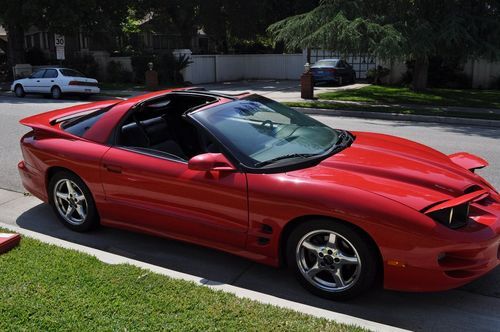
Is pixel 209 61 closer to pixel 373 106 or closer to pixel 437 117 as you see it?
pixel 373 106

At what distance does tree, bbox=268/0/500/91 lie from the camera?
51.4 feet

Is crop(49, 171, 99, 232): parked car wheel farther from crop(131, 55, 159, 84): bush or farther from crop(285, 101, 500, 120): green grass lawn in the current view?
crop(131, 55, 159, 84): bush

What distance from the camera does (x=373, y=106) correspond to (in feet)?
54.7

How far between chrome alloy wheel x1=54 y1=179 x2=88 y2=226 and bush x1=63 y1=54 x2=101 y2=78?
26.0 metres

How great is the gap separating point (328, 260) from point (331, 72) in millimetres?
23630

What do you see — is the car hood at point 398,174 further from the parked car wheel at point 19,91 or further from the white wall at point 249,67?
the white wall at point 249,67

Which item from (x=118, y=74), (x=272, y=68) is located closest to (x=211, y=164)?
(x=118, y=74)

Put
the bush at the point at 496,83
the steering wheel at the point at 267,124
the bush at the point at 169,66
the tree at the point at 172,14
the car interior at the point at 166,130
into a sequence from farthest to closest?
1. the tree at the point at 172,14
2. the bush at the point at 169,66
3. the bush at the point at 496,83
4. the car interior at the point at 166,130
5. the steering wheel at the point at 267,124

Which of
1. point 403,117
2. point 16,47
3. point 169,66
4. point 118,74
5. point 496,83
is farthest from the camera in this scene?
point 16,47

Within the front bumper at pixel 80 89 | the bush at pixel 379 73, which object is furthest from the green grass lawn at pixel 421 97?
the front bumper at pixel 80 89

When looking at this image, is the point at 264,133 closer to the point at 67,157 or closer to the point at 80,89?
the point at 67,157

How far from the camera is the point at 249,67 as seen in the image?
114ft

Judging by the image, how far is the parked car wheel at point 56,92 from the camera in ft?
67.2

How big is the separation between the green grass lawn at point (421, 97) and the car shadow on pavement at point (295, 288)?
48.6ft
